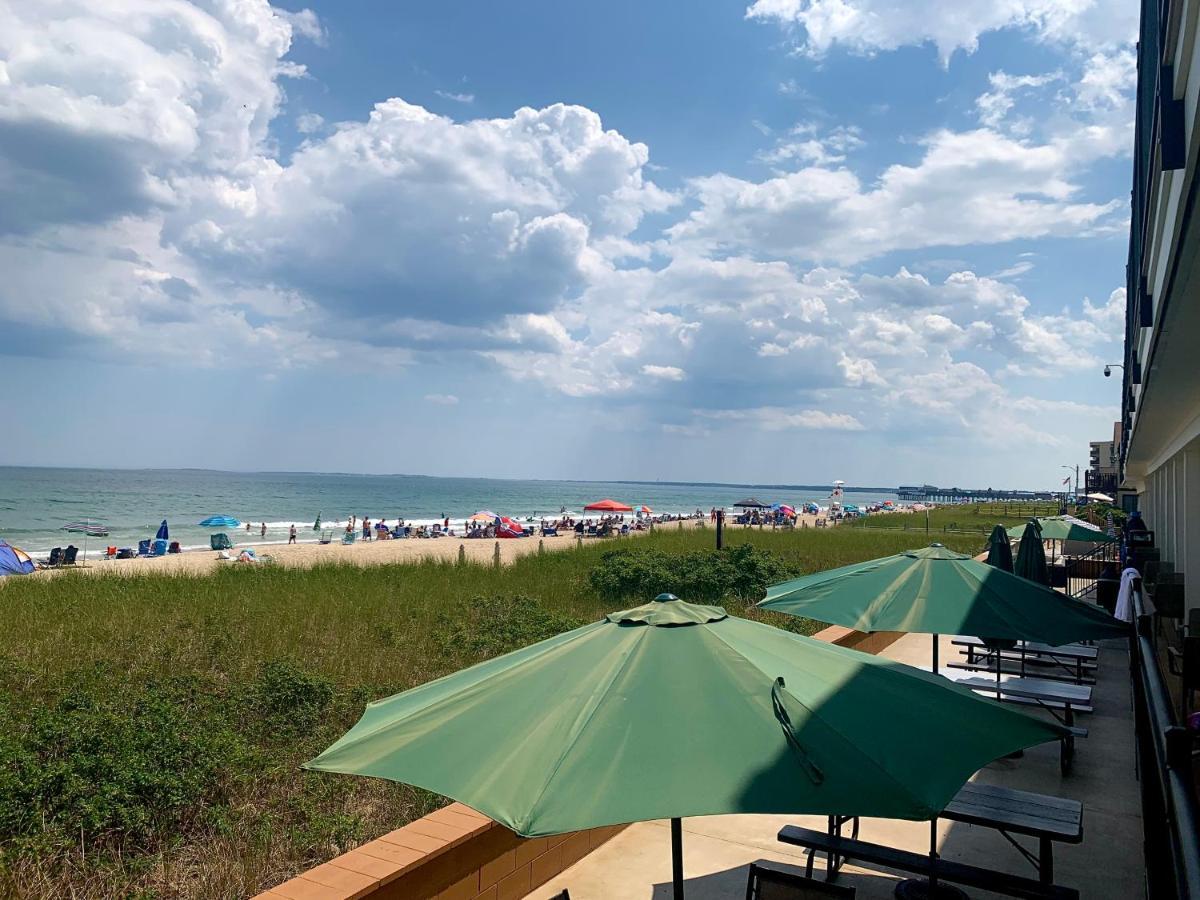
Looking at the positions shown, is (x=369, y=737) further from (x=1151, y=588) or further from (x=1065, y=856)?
(x=1151, y=588)

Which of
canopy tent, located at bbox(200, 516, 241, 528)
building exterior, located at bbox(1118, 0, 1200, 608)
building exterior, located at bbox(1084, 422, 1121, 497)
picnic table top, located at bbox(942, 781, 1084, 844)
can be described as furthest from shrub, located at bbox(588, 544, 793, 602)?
canopy tent, located at bbox(200, 516, 241, 528)

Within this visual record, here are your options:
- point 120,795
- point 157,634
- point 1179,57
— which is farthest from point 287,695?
point 1179,57

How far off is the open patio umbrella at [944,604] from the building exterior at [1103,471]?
130 feet

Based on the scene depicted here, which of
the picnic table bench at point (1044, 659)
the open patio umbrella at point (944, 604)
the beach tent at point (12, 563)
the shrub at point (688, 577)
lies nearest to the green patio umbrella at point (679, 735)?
the open patio umbrella at point (944, 604)

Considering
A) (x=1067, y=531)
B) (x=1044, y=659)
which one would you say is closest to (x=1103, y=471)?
(x=1067, y=531)

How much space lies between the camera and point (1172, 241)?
343 centimetres

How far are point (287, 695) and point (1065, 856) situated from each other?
5871 mm

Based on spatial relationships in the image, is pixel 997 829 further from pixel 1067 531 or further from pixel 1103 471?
pixel 1103 471

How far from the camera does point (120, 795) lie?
4805 mm

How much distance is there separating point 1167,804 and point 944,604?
245cm

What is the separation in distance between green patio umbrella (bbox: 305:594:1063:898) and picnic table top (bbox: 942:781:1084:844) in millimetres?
1978

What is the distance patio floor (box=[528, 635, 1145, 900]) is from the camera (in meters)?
4.54

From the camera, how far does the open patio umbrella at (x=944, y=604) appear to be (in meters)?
4.79

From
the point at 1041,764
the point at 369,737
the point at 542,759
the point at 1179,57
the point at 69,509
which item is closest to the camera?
the point at 542,759
